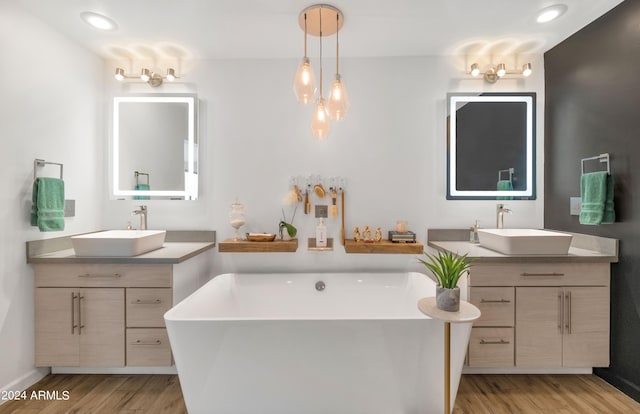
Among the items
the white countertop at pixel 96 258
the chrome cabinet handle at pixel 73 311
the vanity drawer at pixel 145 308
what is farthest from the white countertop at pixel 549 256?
the chrome cabinet handle at pixel 73 311

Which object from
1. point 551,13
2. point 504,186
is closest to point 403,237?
point 504,186

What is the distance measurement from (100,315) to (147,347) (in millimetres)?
370

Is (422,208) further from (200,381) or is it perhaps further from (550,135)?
(200,381)

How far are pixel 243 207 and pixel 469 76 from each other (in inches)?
87.3

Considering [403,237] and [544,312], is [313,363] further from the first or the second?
[544,312]

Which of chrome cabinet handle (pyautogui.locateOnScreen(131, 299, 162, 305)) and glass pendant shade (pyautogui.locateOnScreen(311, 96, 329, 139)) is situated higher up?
glass pendant shade (pyautogui.locateOnScreen(311, 96, 329, 139))

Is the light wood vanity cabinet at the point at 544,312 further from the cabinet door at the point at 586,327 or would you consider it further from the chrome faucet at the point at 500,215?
the chrome faucet at the point at 500,215

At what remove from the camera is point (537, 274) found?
200 centimetres

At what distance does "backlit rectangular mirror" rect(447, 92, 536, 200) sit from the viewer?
261 cm

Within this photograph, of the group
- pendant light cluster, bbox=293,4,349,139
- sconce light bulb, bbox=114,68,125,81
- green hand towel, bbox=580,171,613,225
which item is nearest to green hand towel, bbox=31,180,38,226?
sconce light bulb, bbox=114,68,125,81

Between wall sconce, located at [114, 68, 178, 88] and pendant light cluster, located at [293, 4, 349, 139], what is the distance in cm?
120

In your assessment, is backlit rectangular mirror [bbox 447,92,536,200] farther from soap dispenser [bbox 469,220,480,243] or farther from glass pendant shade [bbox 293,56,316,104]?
glass pendant shade [bbox 293,56,316,104]

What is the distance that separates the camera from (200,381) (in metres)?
1.56

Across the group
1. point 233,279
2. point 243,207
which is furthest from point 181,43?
point 233,279
